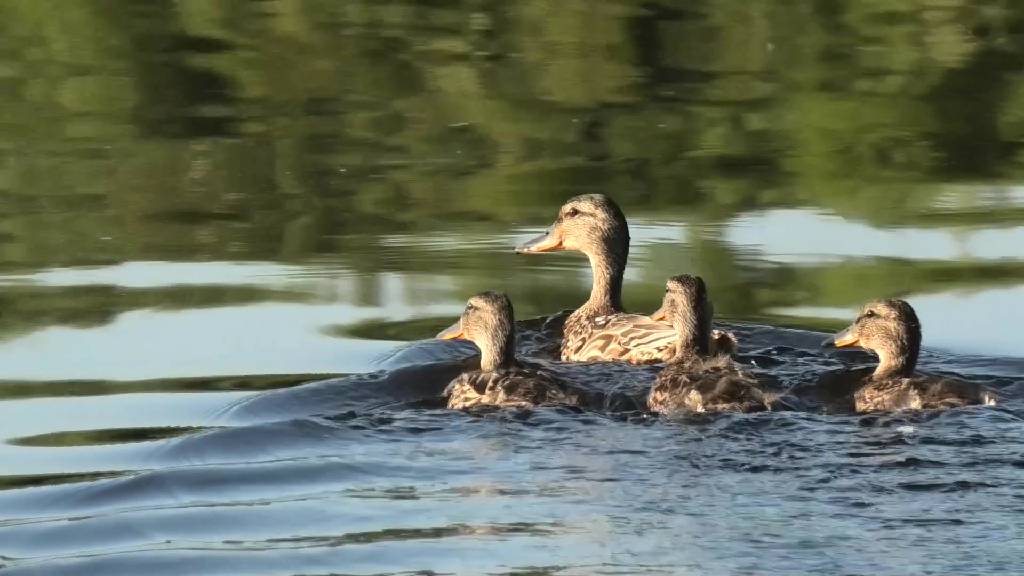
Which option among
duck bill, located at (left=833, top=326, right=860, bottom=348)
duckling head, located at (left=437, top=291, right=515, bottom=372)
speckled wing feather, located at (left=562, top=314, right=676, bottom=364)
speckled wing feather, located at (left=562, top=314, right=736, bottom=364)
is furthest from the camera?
speckled wing feather, located at (left=562, top=314, right=676, bottom=364)

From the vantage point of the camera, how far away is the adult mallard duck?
32.6ft

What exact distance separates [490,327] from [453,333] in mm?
283

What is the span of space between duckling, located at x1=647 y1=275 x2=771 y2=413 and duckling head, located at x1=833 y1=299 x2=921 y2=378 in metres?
0.74

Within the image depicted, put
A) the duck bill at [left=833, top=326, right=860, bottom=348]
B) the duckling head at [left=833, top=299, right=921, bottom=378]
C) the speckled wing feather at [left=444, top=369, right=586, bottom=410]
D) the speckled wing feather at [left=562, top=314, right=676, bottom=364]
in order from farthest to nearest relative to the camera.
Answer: the speckled wing feather at [left=562, top=314, right=676, bottom=364], the duck bill at [left=833, top=326, right=860, bottom=348], the duckling head at [left=833, top=299, right=921, bottom=378], the speckled wing feather at [left=444, top=369, right=586, bottom=410]

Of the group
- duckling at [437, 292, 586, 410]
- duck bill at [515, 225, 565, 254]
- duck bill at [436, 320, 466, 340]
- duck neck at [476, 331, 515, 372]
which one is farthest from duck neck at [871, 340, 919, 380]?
duck bill at [515, 225, 565, 254]

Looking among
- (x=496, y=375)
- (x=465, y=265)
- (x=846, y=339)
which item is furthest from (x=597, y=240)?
(x=496, y=375)

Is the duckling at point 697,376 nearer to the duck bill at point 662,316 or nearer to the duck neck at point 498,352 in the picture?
the duck bill at point 662,316

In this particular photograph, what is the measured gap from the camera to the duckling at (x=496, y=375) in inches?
345

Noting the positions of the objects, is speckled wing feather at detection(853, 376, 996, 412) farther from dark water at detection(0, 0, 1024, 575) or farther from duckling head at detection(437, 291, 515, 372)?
duckling head at detection(437, 291, 515, 372)

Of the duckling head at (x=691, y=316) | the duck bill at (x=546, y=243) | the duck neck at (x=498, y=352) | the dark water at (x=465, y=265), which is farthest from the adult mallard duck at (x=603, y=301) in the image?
the duck neck at (x=498, y=352)

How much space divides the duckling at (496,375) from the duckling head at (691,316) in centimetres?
74

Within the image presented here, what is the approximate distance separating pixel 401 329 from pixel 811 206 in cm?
335

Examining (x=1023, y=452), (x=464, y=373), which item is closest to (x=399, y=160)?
(x=464, y=373)

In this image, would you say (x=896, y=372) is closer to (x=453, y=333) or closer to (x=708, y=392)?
(x=708, y=392)
